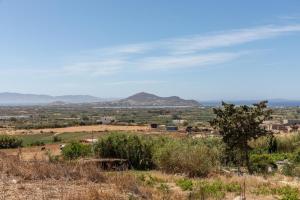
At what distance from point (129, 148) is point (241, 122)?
7944mm

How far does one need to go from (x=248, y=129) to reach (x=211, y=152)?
7.65m

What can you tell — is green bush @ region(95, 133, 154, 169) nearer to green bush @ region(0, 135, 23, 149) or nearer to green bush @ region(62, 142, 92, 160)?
green bush @ region(62, 142, 92, 160)

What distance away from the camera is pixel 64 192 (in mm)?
10680

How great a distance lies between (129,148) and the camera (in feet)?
99.5

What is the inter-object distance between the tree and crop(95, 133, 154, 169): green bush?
542 centimetres

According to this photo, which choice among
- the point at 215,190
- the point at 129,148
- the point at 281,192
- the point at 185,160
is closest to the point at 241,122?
the point at 129,148

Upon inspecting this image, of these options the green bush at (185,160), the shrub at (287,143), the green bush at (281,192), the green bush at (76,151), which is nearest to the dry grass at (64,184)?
the green bush at (281,192)

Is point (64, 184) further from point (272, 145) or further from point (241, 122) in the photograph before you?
point (272, 145)

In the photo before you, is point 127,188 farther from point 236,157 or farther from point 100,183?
point 236,157

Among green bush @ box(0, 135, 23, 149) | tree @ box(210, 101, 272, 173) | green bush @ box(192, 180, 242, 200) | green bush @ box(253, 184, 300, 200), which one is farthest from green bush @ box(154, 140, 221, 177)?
green bush @ box(0, 135, 23, 149)

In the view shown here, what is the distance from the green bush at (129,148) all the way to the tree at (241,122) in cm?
542

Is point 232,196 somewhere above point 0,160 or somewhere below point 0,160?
below

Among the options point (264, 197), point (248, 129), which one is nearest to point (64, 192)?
point (264, 197)

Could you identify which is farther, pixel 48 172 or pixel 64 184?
pixel 48 172
